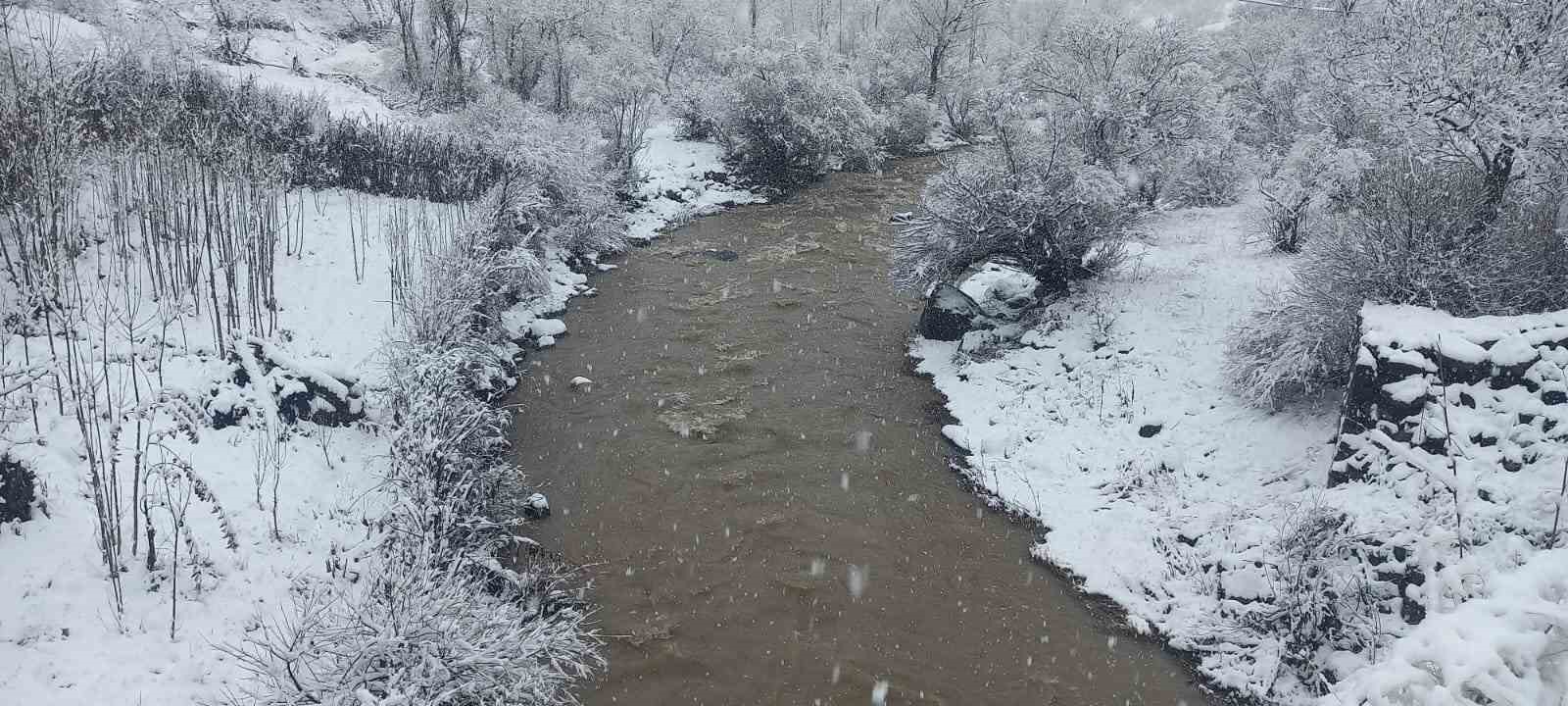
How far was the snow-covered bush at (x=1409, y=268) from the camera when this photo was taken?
31.1 ft

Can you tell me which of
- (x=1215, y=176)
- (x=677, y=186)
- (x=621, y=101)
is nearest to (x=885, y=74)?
(x=677, y=186)

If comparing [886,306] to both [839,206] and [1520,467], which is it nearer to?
[839,206]

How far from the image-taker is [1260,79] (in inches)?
1004

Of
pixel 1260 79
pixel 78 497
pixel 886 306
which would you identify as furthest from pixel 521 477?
pixel 1260 79

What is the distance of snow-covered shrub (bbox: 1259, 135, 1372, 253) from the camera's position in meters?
14.7

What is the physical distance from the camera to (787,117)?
2889 centimetres

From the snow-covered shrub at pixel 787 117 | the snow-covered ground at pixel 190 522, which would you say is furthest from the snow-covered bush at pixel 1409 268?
the snow-covered shrub at pixel 787 117

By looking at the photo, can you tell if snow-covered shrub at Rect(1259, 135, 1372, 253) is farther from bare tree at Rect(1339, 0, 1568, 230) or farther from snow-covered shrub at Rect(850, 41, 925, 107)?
snow-covered shrub at Rect(850, 41, 925, 107)

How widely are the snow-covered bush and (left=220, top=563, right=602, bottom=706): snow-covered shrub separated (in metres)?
9.26

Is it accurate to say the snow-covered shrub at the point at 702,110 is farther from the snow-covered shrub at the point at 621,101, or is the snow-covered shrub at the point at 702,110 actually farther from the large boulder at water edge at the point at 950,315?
the large boulder at water edge at the point at 950,315

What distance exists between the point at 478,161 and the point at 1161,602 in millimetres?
17696

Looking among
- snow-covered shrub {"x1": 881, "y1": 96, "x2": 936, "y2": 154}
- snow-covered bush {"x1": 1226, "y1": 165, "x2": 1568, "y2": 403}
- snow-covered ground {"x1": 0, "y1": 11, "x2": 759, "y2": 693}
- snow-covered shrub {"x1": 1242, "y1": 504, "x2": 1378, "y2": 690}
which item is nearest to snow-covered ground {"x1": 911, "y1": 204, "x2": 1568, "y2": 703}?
snow-covered shrub {"x1": 1242, "y1": 504, "x2": 1378, "y2": 690}

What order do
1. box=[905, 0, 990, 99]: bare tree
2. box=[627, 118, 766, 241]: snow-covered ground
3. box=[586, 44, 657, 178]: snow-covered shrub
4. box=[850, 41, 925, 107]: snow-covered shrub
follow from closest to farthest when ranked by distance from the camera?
box=[627, 118, 766, 241]: snow-covered ground < box=[586, 44, 657, 178]: snow-covered shrub < box=[850, 41, 925, 107]: snow-covered shrub < box=[905, 0, 990, 99]: bare tree

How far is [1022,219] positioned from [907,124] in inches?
903
